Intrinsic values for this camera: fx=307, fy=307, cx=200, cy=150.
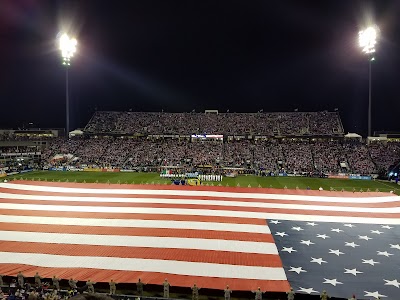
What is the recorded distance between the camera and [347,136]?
72.1m

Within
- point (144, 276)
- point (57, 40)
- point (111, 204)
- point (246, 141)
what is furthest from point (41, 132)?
point (144, 276)

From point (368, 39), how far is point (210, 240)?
43116mm

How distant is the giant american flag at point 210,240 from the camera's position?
14694 millimetres

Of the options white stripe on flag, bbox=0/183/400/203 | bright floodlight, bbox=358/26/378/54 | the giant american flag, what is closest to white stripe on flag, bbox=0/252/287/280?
the giant american flag

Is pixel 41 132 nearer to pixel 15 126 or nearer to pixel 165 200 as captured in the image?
pixel 15 126

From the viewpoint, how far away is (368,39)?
46.3 meters

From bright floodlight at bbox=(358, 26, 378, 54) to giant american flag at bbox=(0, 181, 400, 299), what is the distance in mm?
26778

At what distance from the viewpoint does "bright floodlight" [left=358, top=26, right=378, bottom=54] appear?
45.7 metres

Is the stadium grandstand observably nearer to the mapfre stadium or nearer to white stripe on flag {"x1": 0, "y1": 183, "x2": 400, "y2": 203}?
the mapfre stadium

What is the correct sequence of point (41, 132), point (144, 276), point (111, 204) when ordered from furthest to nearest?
point (41, 132), point (111, 204), point (144, 276)

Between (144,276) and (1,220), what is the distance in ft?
48.9

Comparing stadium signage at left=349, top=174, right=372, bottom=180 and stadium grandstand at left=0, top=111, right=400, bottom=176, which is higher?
stadium grandstand at left=0, top=111, right=400, bottom=176

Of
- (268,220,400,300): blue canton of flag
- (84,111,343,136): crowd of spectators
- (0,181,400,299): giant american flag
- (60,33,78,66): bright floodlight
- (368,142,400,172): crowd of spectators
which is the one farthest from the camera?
(84,111,343,136): crowd of spectators

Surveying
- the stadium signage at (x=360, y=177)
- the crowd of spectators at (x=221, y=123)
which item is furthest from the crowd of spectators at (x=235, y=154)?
the crowd of spectators at (x=221, y=123)
